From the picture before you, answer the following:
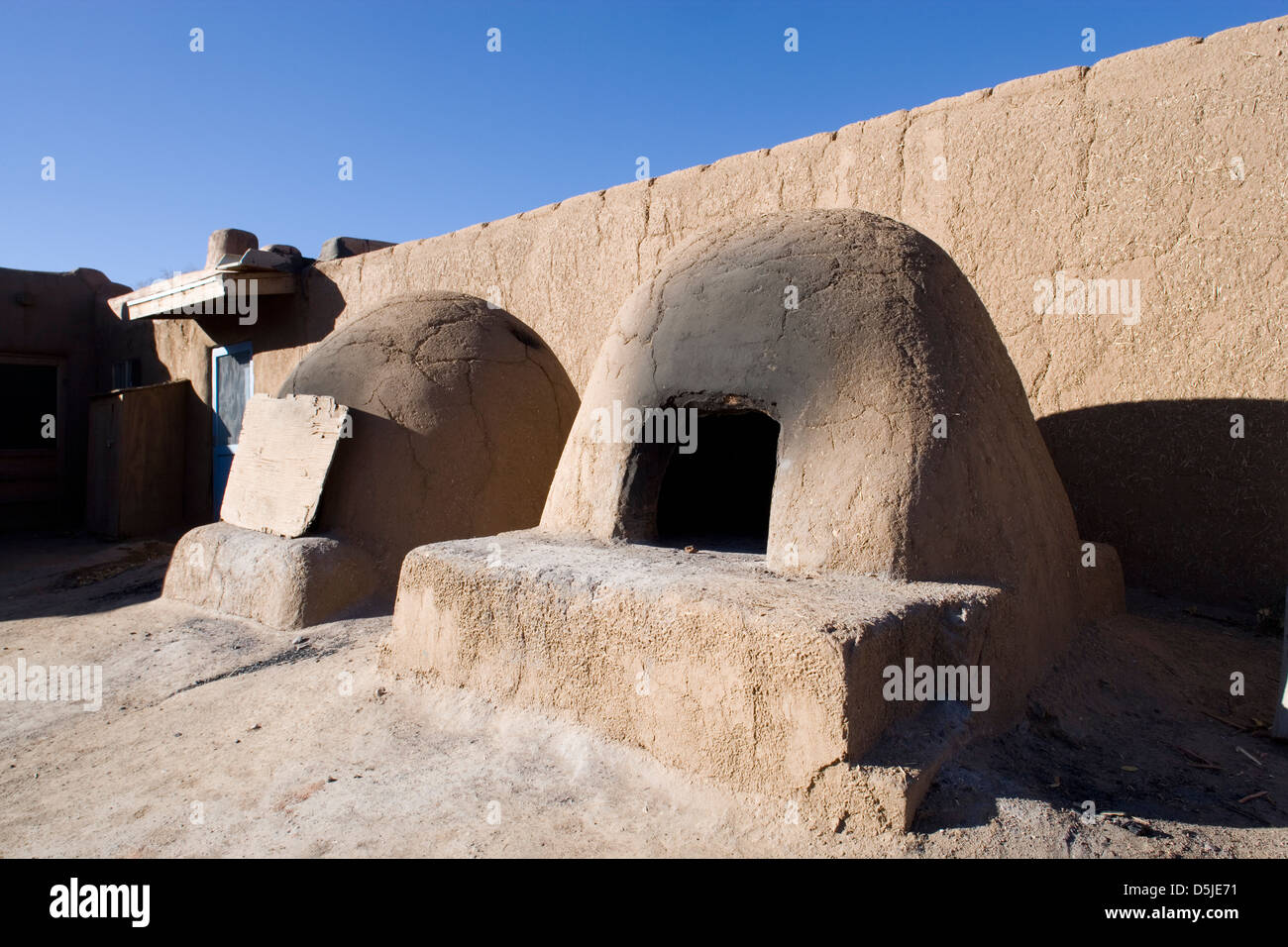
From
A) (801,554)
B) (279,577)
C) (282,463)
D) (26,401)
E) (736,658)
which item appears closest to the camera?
(736,658)

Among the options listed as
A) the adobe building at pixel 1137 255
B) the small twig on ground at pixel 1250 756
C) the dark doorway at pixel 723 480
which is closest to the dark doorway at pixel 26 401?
the dark doorway at pixel 723 480

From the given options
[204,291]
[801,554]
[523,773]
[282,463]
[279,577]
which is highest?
[204,291]

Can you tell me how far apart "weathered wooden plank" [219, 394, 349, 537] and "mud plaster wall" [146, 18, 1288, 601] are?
3175mm

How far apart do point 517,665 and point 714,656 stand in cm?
95

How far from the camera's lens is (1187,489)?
4.14 m

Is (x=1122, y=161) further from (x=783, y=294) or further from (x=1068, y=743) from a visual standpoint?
(x=1068, y=743)

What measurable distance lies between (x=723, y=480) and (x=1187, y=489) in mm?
2280

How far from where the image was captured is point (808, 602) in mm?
2582

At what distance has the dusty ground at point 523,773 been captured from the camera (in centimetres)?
239

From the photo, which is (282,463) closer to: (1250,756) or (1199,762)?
(1199,762)

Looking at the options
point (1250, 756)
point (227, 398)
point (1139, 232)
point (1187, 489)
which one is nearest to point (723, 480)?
point (1187, 489)

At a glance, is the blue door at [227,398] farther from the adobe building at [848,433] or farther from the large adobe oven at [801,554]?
the large adobe oven at [801,554]

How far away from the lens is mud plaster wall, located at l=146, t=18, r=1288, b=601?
12.8 ft

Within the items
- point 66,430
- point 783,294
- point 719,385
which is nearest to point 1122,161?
point 783,294
